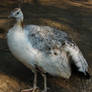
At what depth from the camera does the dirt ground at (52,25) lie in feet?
15.4

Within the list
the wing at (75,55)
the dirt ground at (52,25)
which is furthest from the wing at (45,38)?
the dirt ground at (52,25)

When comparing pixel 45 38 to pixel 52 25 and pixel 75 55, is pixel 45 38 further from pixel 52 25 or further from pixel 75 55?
pixel 52 25

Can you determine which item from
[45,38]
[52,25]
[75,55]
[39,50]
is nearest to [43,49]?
[39,50]

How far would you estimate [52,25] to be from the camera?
6.91m

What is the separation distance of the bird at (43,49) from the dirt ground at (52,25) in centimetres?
Answer: 34

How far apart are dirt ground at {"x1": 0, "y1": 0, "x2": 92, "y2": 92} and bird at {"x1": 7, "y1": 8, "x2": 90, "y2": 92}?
0.34 meters

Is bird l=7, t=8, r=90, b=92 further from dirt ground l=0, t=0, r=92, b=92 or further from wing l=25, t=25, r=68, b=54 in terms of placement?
dirt ground l=0, t=0, r=92, b=92

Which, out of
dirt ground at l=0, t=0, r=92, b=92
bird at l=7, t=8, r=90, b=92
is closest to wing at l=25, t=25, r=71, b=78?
bird at l=7, t=8, r=90, b=92

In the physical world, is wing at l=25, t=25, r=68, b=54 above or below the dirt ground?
above

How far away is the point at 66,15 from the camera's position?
25.3 feet

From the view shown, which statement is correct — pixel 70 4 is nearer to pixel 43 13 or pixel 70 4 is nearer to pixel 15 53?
pixel 43 13

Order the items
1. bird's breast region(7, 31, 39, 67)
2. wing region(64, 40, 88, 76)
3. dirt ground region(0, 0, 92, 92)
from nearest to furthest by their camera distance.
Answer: bird's breast region(7, 31, 39, 67), wing region(64, 40, 88, 76), dirt ground region(0, 0, 92, 92)

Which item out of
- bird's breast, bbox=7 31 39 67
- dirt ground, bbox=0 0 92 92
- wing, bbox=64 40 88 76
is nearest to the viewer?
bird's breast, bbox=7 31 39 67

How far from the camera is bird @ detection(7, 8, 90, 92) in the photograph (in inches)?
161
